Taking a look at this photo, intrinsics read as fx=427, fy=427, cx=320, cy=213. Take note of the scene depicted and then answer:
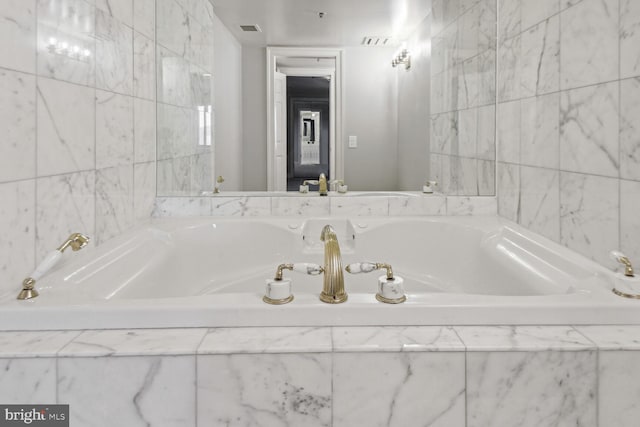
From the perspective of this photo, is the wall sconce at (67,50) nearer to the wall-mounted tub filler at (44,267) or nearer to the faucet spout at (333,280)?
the wall-mounted tub filler at (44,267)

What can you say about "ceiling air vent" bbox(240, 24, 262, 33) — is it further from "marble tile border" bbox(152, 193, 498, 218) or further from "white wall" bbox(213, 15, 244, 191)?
"marble tile border" bbox(152, 193, 498, 218)

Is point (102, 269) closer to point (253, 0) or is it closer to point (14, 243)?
point (14, 243)

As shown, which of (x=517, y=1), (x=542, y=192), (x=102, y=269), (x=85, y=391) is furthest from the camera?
(x=517, y=1)

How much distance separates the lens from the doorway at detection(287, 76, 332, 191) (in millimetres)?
2162

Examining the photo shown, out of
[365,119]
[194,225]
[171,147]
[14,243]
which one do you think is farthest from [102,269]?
[365,119]

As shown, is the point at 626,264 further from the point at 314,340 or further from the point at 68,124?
the point at 68,124

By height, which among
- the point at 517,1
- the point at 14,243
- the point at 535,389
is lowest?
the point at 535,389

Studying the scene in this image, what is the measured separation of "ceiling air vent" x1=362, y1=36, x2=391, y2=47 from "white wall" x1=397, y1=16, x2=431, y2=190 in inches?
4.6

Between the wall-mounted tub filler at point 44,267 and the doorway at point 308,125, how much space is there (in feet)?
3.86

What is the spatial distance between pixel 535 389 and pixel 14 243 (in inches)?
51.4

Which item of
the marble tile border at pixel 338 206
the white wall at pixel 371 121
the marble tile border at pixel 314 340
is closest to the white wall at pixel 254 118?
the marble tile border at pixel 338 206

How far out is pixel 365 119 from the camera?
2219 mm

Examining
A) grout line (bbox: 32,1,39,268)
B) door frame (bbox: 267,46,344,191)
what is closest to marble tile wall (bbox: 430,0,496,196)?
door frame (bbox: 267,46,344,191)

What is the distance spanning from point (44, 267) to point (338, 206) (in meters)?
1.33
